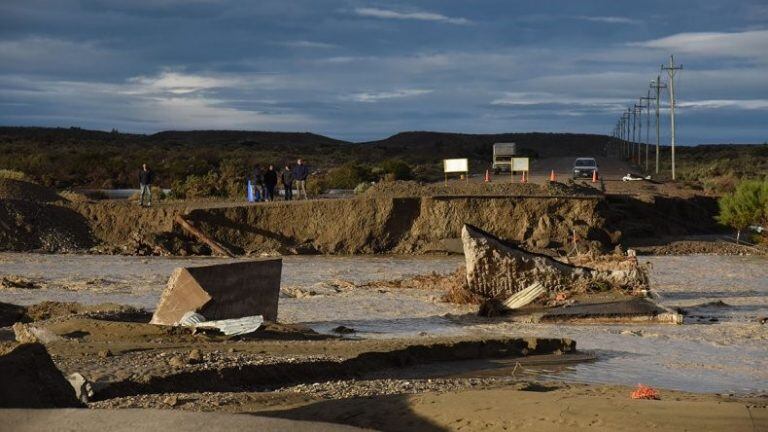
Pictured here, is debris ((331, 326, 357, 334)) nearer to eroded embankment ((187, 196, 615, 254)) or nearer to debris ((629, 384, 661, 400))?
debris ((629, 384, 661, 400))

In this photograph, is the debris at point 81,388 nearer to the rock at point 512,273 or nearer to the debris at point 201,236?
the rock at point 512,273

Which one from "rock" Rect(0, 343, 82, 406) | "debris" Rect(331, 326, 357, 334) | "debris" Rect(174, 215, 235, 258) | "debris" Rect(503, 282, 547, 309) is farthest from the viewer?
"debris" Rect(174, 215, 235, 258)

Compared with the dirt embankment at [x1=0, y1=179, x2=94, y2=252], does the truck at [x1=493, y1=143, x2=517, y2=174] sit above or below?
above

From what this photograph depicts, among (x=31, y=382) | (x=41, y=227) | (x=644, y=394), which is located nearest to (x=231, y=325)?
(x=644, y=394)

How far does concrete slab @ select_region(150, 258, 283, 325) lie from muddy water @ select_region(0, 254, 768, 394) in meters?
1.26

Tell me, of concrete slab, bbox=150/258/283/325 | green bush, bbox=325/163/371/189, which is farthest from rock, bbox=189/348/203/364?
green bush, bbox=325/163/371/189

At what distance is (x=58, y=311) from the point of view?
62.4 ft

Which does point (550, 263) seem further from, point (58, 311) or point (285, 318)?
point (58, 311)

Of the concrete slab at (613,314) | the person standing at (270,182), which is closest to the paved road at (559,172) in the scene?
the person standing at (270,182)

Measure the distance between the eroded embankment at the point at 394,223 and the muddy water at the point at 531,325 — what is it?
1500 millimetres

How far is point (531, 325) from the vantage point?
20.6 m

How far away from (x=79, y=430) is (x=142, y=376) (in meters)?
4.35

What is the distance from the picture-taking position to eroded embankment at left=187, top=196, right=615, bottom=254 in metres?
36.2

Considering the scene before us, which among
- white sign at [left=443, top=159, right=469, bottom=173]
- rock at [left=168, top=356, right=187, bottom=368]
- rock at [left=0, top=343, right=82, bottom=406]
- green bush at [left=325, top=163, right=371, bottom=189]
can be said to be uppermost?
white sign at [left=443, top=159, right=469, bottom=173]
